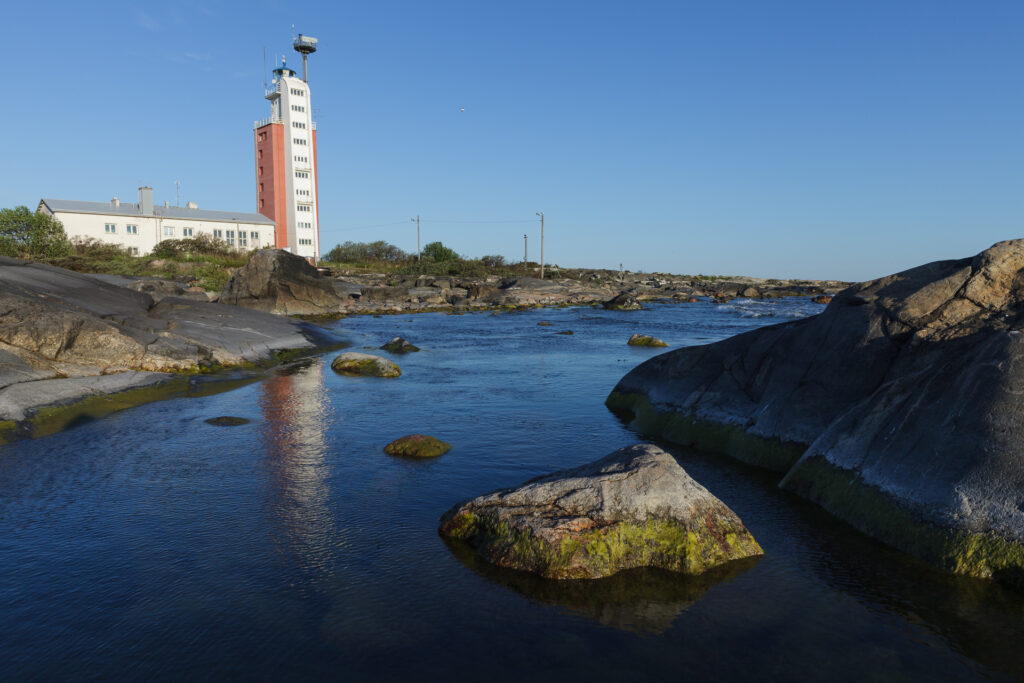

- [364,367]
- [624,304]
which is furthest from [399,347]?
[624,304]

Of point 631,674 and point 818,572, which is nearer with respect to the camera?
point 631,674

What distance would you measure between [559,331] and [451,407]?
88.6ft

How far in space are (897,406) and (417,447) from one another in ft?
31.6

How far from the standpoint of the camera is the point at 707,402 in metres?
16.1

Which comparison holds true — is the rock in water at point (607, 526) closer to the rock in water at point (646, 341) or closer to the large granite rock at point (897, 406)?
the large granite rock at point (897, 406)

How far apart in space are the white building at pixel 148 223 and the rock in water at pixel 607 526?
8384cm

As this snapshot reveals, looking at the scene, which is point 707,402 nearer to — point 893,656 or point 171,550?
point 893,656

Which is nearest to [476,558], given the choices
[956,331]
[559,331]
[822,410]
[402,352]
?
[822,410]

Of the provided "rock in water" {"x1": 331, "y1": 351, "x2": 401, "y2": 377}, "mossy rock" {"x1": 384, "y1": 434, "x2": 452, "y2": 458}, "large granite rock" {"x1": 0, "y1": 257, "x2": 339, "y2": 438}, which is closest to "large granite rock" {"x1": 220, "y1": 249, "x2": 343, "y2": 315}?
"large granite rock" {"x1": 0, "y1": 257, "x2": 339, "y2": 438}

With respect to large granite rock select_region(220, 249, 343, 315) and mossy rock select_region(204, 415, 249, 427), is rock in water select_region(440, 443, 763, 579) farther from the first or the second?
large granite rock select_region(220, 249, 343, 315)

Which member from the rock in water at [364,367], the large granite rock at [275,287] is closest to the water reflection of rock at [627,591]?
the rock in water at [364,367]

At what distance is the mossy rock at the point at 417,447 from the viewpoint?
14.5 m

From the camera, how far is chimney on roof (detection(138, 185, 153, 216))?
83.2 m

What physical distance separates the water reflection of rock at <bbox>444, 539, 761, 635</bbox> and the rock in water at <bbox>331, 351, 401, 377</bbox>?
56.3ft
